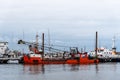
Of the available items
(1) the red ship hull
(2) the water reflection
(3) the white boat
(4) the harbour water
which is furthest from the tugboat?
(4) the harbour water

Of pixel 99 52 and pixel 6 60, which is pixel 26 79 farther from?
pixel 99 52

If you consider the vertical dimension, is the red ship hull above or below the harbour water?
above

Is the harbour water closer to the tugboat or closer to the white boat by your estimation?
the tugboat

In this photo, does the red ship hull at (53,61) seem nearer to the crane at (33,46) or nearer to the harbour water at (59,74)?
the crane at (33,46)

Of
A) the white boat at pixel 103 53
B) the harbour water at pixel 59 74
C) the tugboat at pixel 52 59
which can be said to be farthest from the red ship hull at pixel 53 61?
the harbour water at pixel 59 74

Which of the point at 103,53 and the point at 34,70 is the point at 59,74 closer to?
the point at 34,70

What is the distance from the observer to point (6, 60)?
551 ft

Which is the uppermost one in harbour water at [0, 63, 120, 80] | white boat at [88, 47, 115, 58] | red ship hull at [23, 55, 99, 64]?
white boat at [88, 47, 115, 58]

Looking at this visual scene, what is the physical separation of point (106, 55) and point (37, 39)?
31.3m

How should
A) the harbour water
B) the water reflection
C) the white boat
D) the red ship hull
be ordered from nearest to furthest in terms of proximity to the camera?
the harbour water
the water reflection
the red ship hull
the white boat

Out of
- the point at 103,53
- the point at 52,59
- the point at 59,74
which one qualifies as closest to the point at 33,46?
the point at 52,59

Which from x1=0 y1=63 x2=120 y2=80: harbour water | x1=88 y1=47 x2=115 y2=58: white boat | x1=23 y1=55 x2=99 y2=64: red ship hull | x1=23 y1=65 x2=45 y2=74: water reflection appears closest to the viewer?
x1=0 y1=63 x2=120 y2=80: harbour water

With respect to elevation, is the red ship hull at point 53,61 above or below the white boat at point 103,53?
below

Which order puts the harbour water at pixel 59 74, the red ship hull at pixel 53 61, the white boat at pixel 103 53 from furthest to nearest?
the white boat at pixel 103 53 < the red ship hull at pixel 53 61 < the harbour water at pixel 59 74
